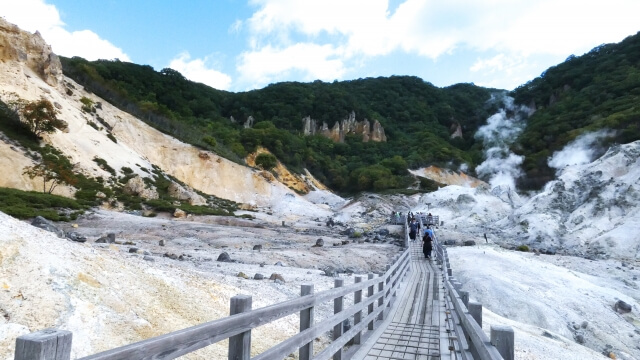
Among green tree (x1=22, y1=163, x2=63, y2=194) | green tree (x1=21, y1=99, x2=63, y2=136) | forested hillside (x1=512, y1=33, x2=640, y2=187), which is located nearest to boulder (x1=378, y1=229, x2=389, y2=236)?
green tree (x1=22, y1=163, x2=63, y2=194)

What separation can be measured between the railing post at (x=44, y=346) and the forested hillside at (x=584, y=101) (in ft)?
193

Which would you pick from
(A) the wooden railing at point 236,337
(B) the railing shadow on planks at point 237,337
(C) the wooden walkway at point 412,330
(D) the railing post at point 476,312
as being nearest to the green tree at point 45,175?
(C) the wooden walkway at point 412,330

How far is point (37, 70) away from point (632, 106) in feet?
237

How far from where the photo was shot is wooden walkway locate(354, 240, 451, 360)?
18.2 ft

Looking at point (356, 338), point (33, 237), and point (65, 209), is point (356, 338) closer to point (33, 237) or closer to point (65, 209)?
point (33, 237)

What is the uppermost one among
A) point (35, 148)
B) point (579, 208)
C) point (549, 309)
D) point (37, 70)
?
point (37, 70)

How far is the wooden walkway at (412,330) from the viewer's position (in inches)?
219

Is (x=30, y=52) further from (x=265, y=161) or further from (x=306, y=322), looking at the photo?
(x=306, y=322)

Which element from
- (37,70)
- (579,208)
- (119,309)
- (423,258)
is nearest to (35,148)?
(37,70)

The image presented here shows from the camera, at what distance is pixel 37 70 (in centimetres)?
3425

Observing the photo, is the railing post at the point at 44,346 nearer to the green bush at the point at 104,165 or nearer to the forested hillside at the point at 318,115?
the green bush at the point at 104,165

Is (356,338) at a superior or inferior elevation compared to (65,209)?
inferior

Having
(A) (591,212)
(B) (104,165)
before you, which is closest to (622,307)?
(A) (591,212)

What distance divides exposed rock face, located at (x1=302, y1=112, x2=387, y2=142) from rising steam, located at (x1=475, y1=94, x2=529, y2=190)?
29448 millimetres
